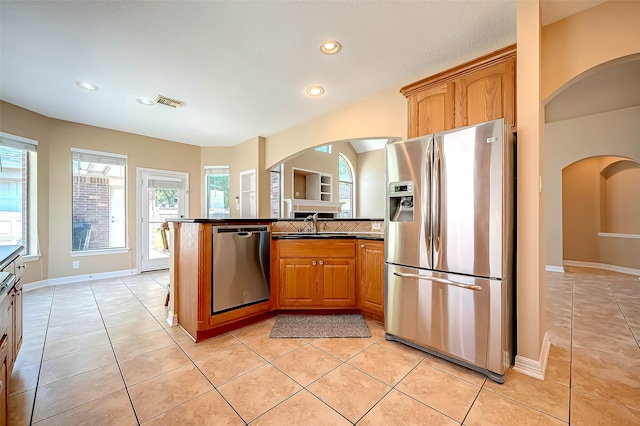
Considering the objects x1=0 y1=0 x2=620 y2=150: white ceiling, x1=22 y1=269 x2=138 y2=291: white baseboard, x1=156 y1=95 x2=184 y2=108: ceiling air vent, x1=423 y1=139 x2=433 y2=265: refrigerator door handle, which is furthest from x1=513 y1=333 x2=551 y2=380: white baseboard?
x1=22 y1=269 x2=138 y2=291: white baseboard

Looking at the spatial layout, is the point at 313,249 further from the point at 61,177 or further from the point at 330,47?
the point at 61,177

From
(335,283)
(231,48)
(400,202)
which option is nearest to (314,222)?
(335,283)

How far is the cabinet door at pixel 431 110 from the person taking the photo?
236cm

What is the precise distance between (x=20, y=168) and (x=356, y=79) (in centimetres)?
507

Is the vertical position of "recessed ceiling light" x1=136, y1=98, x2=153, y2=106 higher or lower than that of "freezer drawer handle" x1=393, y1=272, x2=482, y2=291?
higher

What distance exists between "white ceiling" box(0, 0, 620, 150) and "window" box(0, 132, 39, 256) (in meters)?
0.63

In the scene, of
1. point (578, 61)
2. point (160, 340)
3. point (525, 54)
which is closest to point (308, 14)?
point (525, 54)

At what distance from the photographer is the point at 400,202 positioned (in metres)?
2.38

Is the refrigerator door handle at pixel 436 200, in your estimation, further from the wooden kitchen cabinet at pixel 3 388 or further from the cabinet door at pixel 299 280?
the wooden kitchen cabinet at pixel 3 388

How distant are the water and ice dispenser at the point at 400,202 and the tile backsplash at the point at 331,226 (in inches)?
34.6

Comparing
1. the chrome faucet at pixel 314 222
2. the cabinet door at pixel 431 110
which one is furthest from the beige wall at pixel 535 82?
the chrome faucet at pixel 314 222

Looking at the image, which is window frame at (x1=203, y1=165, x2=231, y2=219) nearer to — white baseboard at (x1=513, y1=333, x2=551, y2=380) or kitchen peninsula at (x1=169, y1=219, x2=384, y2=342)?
kitchen peninsula at (x1=169, y1=219, x2=384, y2=342)

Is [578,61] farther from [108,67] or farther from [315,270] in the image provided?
[108,67]

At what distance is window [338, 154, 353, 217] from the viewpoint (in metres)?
9.77
